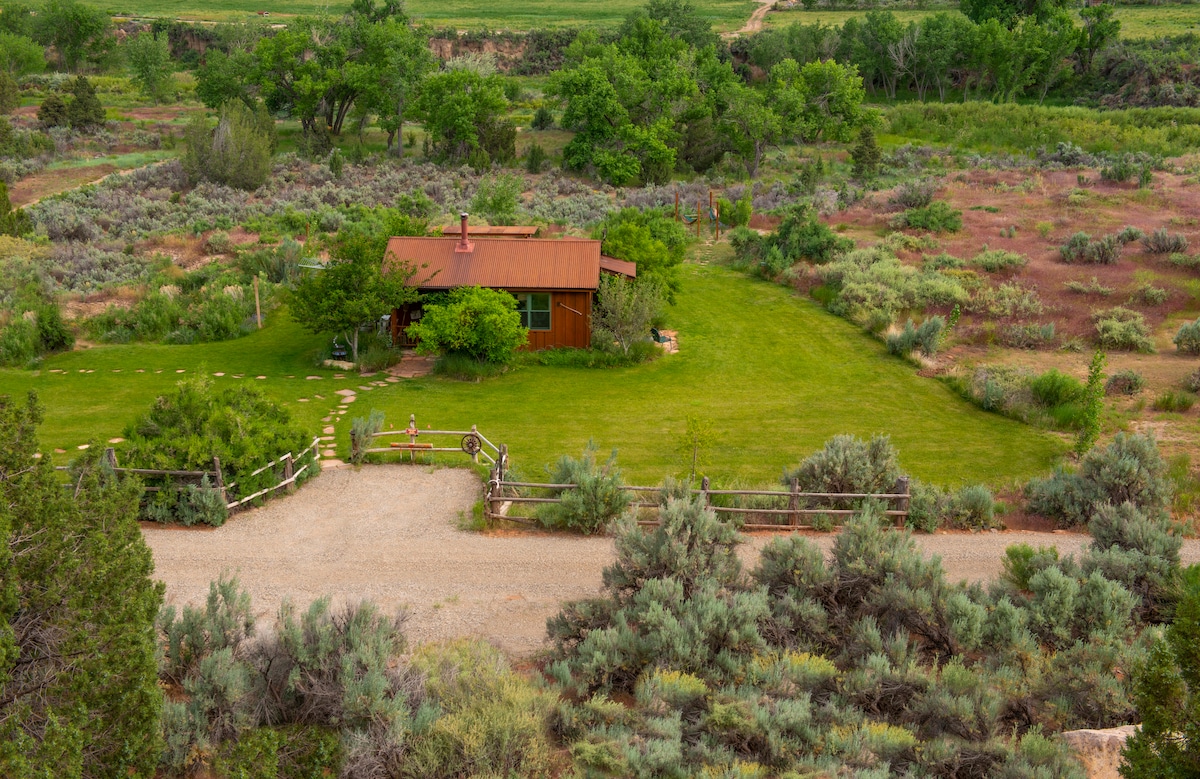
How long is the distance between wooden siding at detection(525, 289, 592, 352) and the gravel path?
899cm

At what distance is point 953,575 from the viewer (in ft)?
52.2

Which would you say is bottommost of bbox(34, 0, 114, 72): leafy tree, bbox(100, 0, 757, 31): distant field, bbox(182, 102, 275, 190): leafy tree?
bbox(182, 102, 275, 190): leafy tree

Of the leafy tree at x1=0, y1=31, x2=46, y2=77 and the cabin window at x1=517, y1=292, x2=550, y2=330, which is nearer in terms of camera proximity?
the cabin window at x1=517, y1=292, x2=550, y2=330

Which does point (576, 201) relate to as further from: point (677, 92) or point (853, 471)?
point (853, 471)

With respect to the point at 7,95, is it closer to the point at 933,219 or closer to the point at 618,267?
the point at 618,267

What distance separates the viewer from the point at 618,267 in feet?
91.8

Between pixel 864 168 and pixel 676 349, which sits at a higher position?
pixel 864 168

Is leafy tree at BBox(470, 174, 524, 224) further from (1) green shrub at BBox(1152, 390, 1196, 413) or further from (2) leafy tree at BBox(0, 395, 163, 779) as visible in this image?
(2) leafy tree at BBox(0, 395, 163, 779)

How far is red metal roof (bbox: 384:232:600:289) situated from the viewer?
2656cm

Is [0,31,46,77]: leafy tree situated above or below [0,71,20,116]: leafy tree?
above

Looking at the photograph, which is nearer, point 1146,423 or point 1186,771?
point 1186,771

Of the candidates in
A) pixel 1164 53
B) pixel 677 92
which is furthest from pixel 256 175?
pixel 1164 53

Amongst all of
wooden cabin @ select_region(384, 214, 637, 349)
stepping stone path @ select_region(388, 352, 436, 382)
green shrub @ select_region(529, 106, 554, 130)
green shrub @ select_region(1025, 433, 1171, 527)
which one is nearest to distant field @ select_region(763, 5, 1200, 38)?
green shrub @ select_region(529, 106, 554, 130)

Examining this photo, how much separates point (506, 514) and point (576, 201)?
2920 cm
